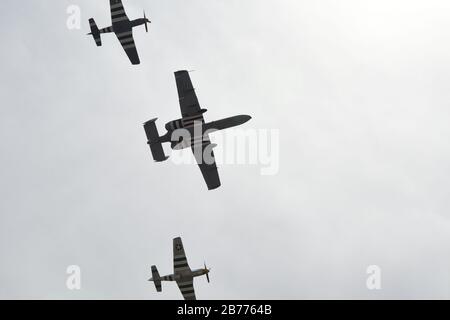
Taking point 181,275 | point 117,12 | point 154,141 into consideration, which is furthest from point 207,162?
point 117,12

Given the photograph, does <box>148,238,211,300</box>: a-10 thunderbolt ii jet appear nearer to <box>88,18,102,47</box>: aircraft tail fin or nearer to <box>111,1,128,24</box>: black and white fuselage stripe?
<box>88,18,102,47</box>: aircraft tail fin

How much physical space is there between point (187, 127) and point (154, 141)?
4153 millimetres

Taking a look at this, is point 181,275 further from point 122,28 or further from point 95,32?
point 95,32

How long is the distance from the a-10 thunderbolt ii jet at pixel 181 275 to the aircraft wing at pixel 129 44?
2417cm

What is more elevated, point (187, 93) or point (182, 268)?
point (187, 93)

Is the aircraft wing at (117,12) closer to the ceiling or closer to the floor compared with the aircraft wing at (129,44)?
closer to the ceiling

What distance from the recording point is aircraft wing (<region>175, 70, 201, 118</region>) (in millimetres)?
75688

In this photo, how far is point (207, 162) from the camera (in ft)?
258

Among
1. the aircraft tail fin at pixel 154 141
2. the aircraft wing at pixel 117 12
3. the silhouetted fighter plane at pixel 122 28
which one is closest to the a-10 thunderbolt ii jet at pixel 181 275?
the aircraft tail fin at pixel 154 141

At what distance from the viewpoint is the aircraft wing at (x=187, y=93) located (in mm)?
75688

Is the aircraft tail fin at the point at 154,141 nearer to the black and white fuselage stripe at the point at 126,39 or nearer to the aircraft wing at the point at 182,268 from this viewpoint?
the aircraft wing at the point at 182,268

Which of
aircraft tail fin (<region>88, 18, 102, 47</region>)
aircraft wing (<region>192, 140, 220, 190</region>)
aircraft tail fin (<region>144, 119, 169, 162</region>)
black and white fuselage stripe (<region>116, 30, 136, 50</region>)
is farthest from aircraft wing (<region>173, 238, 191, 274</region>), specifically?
aircraft tail fin (<region>88, 18, 102, 47</region>)

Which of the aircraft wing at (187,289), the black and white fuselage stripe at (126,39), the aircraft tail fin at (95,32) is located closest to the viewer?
the aircraft wing at (187,289)
